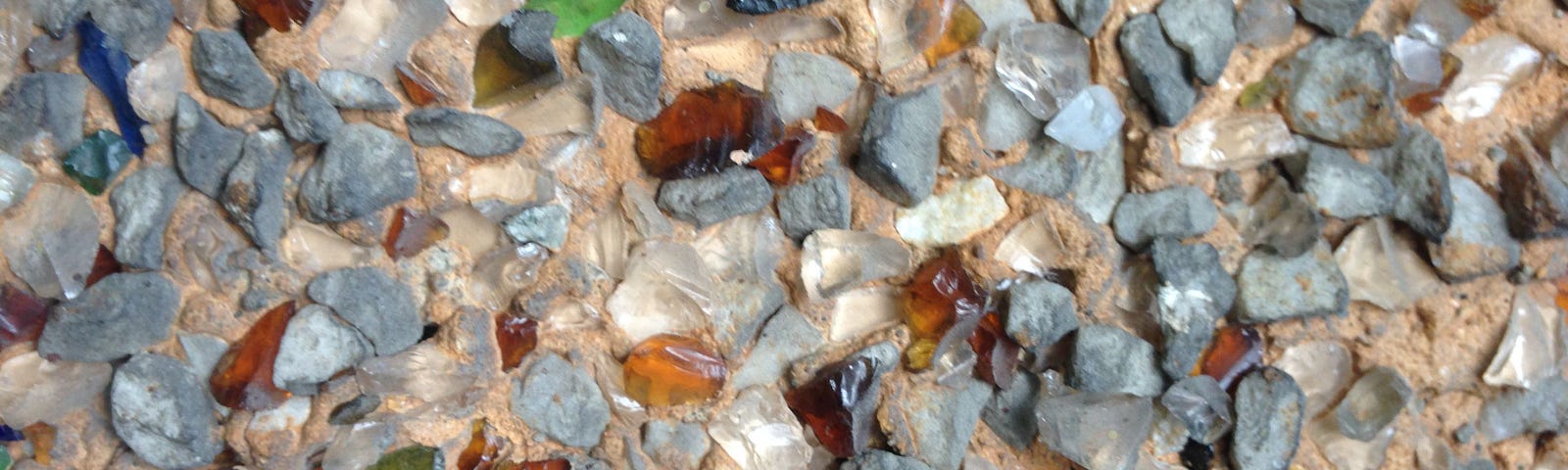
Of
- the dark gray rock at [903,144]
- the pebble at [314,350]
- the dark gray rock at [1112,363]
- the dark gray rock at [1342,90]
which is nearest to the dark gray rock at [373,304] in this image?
the pebble at [314,350]

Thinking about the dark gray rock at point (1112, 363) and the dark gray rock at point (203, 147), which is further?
the dark gray rock at point (1112, 363)

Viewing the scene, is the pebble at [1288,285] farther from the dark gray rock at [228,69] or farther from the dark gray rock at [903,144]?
the dark gray rock at [228,69]

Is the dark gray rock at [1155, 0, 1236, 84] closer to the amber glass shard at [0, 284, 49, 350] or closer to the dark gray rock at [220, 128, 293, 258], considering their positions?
the dark gray rock at [220, 128, 293, 258]

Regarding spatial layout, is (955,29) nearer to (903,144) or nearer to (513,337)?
(903,144)

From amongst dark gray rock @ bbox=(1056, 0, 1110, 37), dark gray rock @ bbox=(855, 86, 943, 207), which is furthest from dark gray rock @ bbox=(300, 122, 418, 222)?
dark gray rock @ bbox=(1056, 0, 1110, 37)

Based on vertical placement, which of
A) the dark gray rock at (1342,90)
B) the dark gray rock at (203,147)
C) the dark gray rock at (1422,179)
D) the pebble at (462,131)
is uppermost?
the dark gray rock at (203,147)

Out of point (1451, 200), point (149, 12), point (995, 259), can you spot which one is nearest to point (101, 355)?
point (149, 12)
